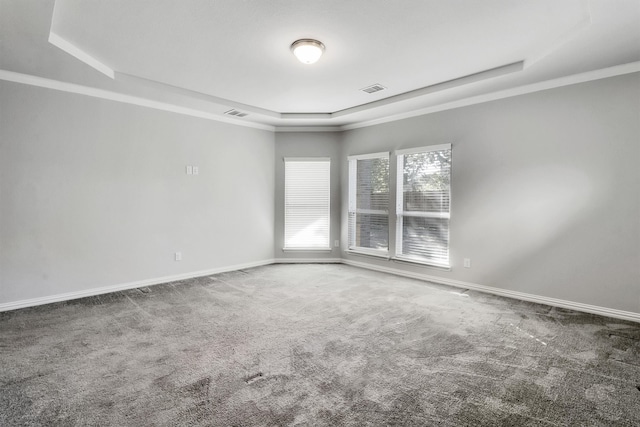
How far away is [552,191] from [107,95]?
5.63 m

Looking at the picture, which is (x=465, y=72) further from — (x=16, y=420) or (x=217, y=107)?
(x=16, y=420)

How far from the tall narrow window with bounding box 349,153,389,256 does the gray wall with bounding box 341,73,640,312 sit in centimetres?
108

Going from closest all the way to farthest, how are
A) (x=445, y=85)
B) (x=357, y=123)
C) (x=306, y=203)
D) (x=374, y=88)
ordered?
1. (x=445, y=85)
2. (x=374, y=88)
3. (x=357, y=123)
4. (x=306, y=203)

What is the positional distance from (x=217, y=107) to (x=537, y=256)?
478cm

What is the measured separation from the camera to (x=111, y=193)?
407cm

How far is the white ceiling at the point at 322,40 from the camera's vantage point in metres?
2.34

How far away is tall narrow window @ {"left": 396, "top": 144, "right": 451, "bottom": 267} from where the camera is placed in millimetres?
4559

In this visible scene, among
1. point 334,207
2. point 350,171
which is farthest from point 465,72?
point 334,207

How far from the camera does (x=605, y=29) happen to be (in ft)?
8.14

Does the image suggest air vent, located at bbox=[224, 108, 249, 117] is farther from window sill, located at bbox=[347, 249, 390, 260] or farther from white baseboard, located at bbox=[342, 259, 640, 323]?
white baseboard, located at bbox=[342, 259, 640, 323]

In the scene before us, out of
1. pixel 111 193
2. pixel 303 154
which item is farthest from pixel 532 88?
pixel 111 193

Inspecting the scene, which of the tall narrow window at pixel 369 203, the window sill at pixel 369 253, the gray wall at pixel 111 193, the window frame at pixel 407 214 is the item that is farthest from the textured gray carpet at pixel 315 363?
the tall narrow window at pixel 369 203

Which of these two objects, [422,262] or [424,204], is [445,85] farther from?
[422,262]

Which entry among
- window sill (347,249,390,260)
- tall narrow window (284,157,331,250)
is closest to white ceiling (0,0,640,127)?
tall narrow window (284,157,331,250)
